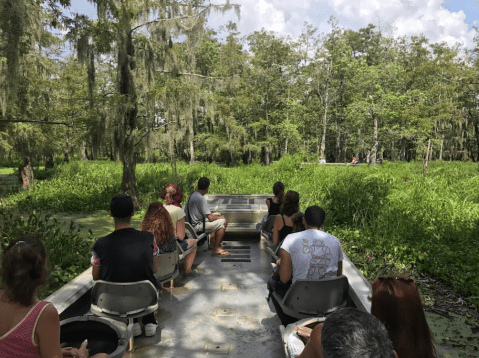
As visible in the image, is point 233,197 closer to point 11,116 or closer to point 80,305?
point 80,305

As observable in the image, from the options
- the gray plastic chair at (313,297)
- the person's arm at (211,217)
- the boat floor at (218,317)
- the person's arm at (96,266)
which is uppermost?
the person's arm at (96,266)

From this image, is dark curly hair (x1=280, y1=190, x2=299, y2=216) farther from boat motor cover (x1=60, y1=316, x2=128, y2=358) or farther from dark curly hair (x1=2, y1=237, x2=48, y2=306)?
dark curly hair (x1=2, y1=237, x2=48, y2=306)

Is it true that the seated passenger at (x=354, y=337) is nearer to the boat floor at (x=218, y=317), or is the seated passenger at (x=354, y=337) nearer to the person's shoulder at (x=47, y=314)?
the person's shoulder at (x=47, y=314)

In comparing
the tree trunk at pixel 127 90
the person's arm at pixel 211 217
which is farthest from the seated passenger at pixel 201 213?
the tree trunk at pixel 127 90

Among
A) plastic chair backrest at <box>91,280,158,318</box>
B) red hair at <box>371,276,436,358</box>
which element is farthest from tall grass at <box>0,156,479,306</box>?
plastic chair backrest at <box>91,280,158,318</box>

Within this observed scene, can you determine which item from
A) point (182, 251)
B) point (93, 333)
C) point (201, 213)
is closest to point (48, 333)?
point (93, 333)

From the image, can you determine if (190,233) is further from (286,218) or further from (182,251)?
(286,218)

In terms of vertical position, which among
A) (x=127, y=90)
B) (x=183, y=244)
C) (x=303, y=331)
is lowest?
(x=183, y=244)

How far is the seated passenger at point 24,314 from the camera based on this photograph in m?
1.57

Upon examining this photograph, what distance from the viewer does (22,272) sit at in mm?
1597

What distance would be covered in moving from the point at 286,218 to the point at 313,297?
162 cm

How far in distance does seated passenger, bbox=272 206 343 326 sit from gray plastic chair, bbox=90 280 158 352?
1.08m

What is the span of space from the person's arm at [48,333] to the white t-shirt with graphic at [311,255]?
5.76 ft

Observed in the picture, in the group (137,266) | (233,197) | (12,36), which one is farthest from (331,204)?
(12,36)
